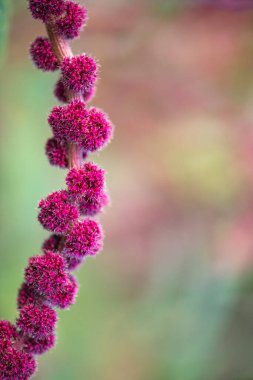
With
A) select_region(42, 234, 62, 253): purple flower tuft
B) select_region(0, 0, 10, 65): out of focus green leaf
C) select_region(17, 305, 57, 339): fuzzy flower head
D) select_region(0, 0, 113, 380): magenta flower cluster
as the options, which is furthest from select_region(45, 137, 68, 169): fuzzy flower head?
select_region(0, 0, 10, 65): out of focus green leaf

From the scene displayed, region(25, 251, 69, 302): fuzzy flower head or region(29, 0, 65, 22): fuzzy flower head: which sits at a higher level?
region(29, 0, 65, 22): fuzzy flower head

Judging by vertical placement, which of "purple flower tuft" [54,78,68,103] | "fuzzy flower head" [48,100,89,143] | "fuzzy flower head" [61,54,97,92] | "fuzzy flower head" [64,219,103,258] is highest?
"purple flower tuft" [54,78,68,103]

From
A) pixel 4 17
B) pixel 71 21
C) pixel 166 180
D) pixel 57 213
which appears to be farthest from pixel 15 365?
pixel 166 180

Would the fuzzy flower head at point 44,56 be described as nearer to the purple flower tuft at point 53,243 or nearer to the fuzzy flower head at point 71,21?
the fuzzy flower head at point 71,21

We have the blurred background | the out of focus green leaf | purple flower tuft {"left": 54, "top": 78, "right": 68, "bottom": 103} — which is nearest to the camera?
purple flower tuft {"left": 54, "top": 78, "right": 68, "bottom": 103}

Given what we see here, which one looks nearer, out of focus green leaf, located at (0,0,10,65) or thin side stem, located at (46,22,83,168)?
thin side stem, located at (46,22,83,168)

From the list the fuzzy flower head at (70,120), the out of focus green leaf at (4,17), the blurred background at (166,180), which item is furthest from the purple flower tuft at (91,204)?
the blurred background at (166,180)

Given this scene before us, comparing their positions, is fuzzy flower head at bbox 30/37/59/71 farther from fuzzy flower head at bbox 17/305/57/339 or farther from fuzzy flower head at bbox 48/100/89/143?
fuzzy flower head at bbox 17/305/57/339
